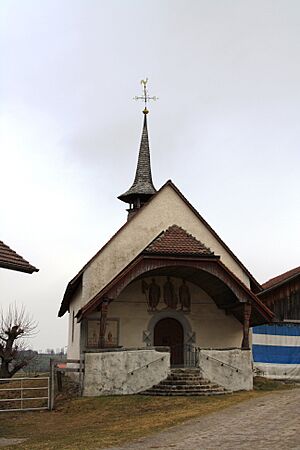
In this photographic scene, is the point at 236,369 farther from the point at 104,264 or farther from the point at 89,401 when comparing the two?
the point at 104,264

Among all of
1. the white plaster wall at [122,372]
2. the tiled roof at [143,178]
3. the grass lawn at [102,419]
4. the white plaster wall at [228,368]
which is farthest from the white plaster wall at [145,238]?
the grass lawn at [102,419]

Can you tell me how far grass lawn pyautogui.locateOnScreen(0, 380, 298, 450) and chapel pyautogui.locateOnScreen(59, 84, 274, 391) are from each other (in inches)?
151

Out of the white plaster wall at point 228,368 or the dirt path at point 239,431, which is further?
the white plaster wall at point 228,368

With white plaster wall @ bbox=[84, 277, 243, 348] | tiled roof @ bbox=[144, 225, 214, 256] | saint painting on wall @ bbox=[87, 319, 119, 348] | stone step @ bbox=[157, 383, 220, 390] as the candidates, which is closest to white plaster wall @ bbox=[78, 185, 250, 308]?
saint painting on wall @ bbox=[87, 319, 119, 348]

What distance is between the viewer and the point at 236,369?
17.8 m

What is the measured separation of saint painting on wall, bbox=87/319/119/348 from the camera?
65.8 feet

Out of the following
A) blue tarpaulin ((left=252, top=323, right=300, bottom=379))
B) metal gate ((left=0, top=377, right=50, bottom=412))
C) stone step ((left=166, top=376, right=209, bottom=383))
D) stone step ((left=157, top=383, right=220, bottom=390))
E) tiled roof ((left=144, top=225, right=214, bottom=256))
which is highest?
tiled roof ((left=144, top=225, right=214, bottom=256))

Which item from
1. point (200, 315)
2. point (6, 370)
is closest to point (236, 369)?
point (200, 315)

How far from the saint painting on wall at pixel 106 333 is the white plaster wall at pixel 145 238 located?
0.92m

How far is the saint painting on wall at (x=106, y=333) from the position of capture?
790 inches

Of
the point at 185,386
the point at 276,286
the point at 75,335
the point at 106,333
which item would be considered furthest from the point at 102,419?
the point at 276,286

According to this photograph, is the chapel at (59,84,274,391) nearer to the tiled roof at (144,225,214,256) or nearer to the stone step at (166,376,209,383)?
the tiled roof at (144,225,214,256)

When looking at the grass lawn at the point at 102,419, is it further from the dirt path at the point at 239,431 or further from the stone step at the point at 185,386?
the stone step at the point at 185,386

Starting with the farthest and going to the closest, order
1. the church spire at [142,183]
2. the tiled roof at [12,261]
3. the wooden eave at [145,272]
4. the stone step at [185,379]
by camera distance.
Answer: the church spire at [142,183] < the wooden eave at [145,272] < the stone step at [185,379] < the tiled roof at [12,261]
